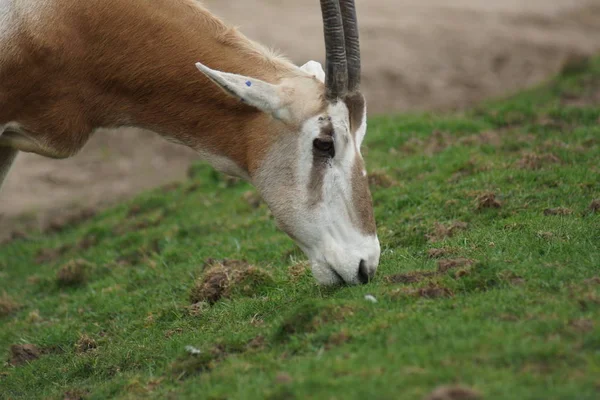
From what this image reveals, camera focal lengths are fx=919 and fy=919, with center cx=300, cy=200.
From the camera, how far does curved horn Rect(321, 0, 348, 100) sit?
626 centimetres

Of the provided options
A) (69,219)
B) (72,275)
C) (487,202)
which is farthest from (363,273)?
(69,219)

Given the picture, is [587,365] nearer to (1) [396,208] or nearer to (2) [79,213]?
(1) [396,208]

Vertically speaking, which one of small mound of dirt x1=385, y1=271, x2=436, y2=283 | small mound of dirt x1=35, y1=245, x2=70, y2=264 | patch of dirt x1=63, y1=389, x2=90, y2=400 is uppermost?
small mound of dirt x1=385, y1=271, x2=436, y2=283

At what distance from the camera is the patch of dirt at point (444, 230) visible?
293 inches

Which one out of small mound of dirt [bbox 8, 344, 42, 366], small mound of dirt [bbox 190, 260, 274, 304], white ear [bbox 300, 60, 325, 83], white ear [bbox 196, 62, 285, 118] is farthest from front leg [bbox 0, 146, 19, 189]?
white ear [bbox 300, 60, 325, 83]

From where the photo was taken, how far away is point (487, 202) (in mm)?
7867

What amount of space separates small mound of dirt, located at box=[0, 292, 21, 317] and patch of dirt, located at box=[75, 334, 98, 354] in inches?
75.9

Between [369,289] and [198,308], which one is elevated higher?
[369,289]

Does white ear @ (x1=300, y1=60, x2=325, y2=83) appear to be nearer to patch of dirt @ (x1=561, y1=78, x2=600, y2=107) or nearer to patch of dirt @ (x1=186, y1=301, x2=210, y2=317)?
patch of dirt @ (x1=186, y1=301, x2=210, y2=317)

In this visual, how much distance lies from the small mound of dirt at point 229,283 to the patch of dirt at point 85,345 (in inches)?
33.1

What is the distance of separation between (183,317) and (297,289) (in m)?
0.96

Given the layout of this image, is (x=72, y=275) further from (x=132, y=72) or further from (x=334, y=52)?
(x=334, y=52)

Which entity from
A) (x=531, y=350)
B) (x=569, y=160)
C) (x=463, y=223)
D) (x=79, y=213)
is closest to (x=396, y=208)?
(x=463, y=223)

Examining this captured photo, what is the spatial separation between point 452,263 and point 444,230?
1.14 m
